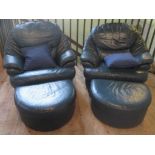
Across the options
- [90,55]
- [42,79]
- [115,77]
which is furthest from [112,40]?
[42,79]

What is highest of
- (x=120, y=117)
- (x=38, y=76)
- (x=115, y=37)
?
(x=115, y=37)

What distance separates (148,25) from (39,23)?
2.12m

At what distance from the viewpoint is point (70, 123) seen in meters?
2.18

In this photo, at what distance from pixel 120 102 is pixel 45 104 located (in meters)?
0.85

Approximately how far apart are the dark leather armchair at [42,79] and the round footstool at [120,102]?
34cm

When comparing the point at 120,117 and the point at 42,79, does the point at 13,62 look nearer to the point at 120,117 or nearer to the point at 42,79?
the point at 42,79

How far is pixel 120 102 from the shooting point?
191 centimetres

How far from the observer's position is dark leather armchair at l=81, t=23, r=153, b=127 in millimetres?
1942

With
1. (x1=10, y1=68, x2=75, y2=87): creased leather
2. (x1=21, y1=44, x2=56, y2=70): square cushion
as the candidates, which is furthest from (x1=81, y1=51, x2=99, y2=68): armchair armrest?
(x1=21, y1=44, x2=56, y2=70): square cushion

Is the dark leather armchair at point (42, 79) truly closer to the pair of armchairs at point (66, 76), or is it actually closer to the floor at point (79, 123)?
the pair of armchairs at point (66, 76)

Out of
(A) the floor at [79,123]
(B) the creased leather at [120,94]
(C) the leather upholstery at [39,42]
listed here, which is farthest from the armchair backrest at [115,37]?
(A) the floor at [79,123]

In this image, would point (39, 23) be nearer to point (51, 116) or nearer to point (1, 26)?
point (1, 26)

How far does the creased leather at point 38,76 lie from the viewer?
218 cm
